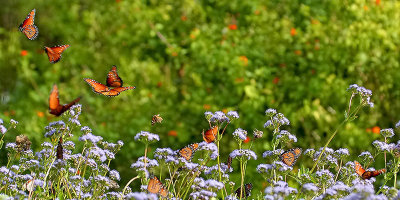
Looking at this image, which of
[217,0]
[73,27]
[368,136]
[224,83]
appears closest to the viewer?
[368,136]

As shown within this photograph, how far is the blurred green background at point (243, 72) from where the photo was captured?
6.30 meters

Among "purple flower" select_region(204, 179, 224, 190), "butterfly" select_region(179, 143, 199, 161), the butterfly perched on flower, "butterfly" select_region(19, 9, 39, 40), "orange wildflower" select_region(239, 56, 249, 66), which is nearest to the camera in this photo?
"purple flower" select_region(204, 179, 224, 190)

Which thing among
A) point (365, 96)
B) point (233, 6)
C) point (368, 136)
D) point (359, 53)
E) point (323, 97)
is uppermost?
point (233, 6)

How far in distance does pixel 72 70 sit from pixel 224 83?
8.89ft

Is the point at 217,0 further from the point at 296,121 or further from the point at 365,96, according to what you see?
the point at 365,96

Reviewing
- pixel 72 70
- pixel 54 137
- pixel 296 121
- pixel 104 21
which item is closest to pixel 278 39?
pixel 296 121

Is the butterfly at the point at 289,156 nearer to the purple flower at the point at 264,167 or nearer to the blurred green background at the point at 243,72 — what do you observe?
the purple flower at the point at 264,167

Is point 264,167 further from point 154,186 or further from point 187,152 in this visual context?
point 154,186

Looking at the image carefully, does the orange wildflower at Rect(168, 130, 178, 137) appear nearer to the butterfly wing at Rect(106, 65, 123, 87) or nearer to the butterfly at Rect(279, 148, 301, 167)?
the butterfly wing at Rect(106, 65, 123, 87)

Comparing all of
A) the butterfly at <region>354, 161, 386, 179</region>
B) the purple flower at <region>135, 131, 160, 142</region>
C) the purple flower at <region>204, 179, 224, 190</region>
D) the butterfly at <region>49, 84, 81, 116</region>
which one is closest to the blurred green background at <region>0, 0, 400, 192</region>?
the butterfly at <region>354, 161, 386, 179</region>

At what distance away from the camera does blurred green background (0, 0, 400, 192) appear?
630cm

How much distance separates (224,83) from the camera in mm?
6562

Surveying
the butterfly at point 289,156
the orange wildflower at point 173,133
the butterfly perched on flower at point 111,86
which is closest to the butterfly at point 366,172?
the butterfly at point 289,156

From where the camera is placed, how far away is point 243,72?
6293 millimetres
